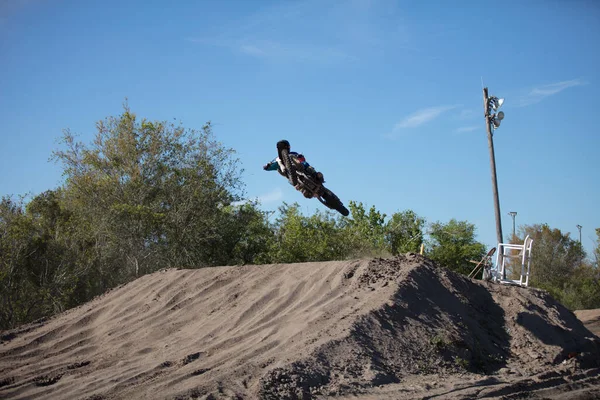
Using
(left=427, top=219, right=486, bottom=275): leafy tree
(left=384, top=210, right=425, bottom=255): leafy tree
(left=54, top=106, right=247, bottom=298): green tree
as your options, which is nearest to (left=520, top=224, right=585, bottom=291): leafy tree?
(left=427, top=219, right=486, bottom=275): leafy tree

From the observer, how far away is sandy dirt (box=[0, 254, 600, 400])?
721 cm

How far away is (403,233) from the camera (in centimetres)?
2434

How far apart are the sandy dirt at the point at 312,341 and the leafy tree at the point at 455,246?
12.7 meters

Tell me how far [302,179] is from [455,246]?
52.6 ft

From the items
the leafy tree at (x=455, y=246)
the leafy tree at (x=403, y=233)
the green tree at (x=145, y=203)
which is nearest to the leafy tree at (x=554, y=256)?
the leafy tree at (x=455, y=246)

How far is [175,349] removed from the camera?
8.85 metres

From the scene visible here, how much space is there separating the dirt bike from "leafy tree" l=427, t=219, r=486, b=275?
12.8 m

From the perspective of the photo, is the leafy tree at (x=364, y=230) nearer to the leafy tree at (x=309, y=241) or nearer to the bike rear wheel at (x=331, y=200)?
the leafy tree at (x=309, y=241)

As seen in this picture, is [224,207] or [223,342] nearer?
[223,342]

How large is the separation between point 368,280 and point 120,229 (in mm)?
13356

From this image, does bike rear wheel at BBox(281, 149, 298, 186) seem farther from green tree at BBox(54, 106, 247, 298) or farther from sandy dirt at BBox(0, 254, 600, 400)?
green tree at BBox(54, 106, 247, 298)

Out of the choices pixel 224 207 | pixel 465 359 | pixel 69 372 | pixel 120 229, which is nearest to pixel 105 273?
pixel 120 229

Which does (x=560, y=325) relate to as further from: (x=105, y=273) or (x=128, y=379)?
(x=105, y=273)

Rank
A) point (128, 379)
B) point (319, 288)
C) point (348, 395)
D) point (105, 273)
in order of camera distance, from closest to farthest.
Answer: point (348, 395)
point (128, 379)
point (319, 288)
point (105, 273)
